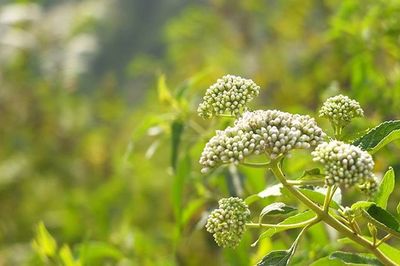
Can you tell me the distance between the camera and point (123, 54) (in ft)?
31.2

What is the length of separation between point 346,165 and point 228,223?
0.66 ft

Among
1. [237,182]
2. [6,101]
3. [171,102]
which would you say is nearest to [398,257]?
[237,182]

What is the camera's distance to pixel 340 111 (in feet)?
3.67

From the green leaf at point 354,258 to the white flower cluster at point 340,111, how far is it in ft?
0.76

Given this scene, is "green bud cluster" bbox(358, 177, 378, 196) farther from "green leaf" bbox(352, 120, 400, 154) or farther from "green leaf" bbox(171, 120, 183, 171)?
"green leaf" bbox(171, 120, 183, 171)

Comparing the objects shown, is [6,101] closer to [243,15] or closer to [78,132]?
[78,132]

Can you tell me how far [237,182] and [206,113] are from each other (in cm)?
76

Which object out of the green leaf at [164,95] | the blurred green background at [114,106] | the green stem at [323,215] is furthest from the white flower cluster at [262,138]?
the blurred green background at [114,106]

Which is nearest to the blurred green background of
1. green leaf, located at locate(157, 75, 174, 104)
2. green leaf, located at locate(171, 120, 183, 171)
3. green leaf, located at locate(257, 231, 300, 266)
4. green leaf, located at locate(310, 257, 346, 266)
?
green leaf, located at locate(157, 75, 174, 104)

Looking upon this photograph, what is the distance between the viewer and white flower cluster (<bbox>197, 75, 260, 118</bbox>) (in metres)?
1.13

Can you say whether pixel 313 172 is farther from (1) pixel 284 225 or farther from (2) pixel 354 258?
(2) pixel 354 258

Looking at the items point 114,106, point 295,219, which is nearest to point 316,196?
point 295,219

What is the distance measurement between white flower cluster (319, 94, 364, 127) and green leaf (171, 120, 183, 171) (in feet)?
2.45

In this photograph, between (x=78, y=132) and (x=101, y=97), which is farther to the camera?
(x=101, y=97)
